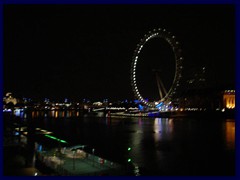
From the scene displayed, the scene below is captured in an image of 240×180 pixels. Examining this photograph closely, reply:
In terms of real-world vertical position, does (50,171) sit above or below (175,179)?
below

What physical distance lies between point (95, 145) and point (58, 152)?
4.72m

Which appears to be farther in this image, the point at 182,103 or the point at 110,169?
the point at 182,103

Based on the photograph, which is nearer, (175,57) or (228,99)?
→ (175,57)

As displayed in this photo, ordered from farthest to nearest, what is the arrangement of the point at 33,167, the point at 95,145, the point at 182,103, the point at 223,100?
the point at 182,103 → the point at 223,100 → the point at 95,145 → the point at 33,167

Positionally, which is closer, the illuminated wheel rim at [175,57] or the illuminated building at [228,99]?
the illuminated wheel rim at [175,57]

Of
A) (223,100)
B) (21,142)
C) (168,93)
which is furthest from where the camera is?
(223,100)

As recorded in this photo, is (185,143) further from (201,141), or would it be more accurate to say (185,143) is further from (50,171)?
(50,171)

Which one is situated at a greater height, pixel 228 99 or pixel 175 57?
pixel 175 57

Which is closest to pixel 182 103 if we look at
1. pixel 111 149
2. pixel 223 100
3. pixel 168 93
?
pixel 223 100

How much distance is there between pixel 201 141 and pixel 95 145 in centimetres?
400

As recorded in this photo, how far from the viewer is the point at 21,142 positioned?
7496 millimetres

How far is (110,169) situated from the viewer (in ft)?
15.4

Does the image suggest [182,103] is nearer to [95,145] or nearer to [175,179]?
[95,145]

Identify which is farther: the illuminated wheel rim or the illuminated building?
the illuminated building
